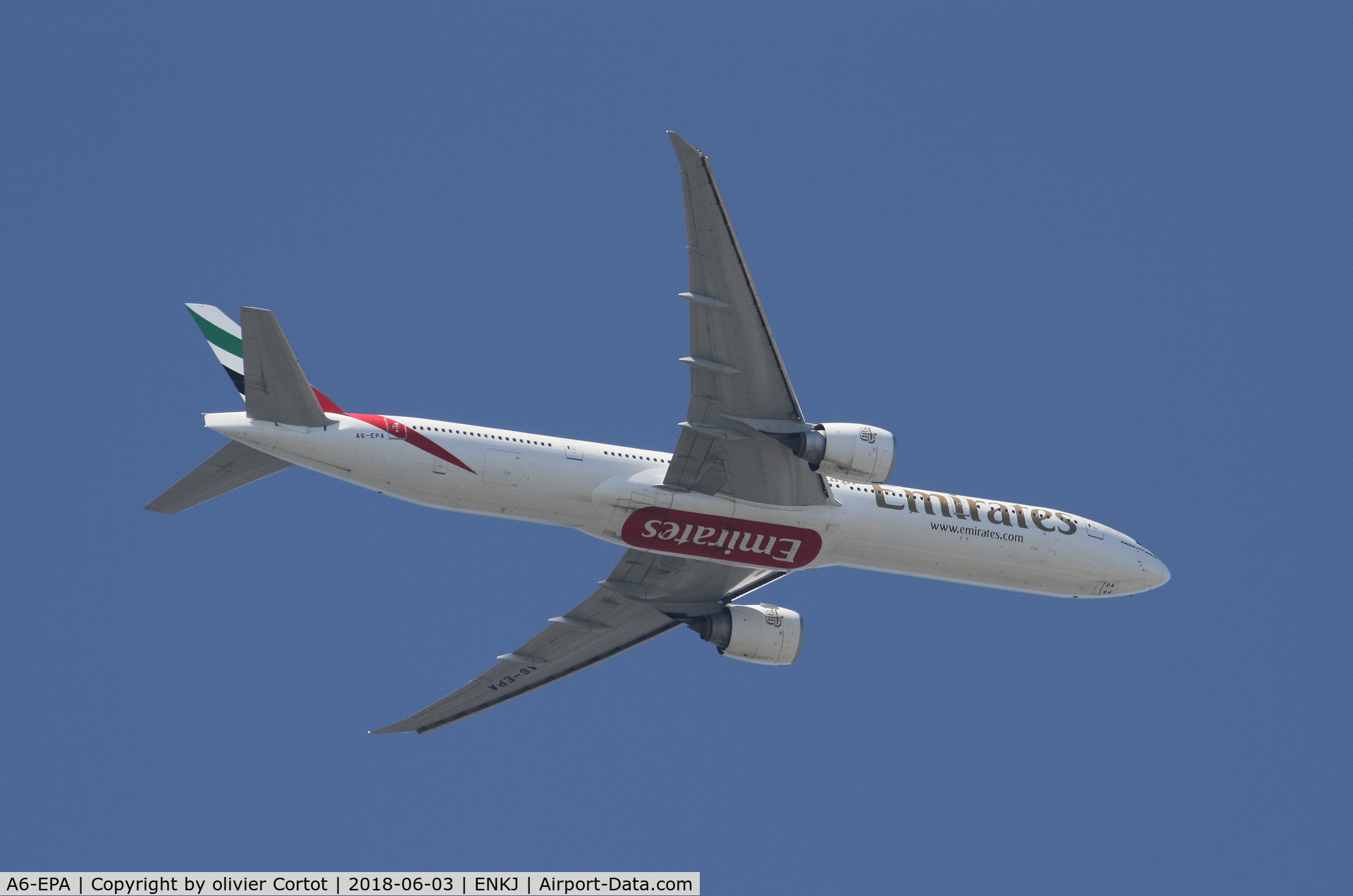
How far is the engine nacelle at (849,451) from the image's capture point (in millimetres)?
30531

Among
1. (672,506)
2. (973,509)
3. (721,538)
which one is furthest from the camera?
(973,509)

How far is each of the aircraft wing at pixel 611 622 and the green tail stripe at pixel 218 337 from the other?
427 inches

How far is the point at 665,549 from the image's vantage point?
32875 mm

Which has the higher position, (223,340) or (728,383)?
(223,340)

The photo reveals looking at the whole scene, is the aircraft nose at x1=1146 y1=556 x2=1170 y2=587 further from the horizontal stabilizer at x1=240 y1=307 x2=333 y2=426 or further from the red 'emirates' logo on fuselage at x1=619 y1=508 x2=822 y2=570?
Answer: the horizontal stabilizer at x1=240 y1=307 x2=333 y2=426

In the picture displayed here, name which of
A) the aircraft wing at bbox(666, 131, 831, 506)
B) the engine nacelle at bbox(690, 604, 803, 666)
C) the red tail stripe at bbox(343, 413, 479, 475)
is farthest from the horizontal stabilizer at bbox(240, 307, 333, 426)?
the engine nacelle at bbox(690, 604, 803, 666)

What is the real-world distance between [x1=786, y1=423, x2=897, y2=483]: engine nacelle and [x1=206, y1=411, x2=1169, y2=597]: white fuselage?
2.10 meters

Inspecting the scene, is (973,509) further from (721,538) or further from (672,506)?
(672,506)

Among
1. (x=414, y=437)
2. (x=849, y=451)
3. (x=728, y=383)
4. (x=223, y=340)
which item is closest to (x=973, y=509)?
(x=849, y=451)

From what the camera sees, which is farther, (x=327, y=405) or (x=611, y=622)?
(x=611, y=622)

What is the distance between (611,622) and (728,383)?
10677 mm

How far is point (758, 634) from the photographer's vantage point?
36.9m

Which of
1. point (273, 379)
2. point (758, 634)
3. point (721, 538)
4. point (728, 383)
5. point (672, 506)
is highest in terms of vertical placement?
point (728, 383)

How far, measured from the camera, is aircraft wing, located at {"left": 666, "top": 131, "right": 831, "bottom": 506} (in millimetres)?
27250
